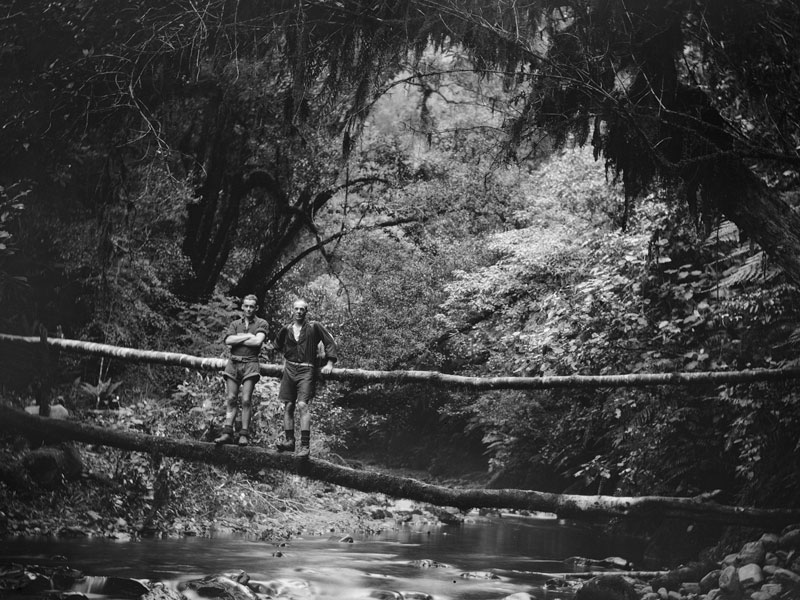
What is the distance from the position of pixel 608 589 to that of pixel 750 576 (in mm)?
1753

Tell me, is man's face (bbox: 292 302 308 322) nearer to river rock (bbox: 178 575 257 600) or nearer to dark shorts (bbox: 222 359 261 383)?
dark shorts (bbox: 222 359 261 383)

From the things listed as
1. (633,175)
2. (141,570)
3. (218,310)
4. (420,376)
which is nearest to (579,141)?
(633,175)

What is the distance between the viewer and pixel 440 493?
7.23m

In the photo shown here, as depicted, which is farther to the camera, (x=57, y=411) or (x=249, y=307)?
(x=57, y=411)

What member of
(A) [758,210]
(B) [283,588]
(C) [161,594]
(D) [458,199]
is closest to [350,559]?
(B) [283,588]

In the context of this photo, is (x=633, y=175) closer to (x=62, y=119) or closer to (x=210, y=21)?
(x=210, y=21)

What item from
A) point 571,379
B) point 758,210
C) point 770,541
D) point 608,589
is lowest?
point 608,589

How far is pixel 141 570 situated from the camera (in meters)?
10.8

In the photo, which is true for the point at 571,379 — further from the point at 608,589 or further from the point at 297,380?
the point at 608,589

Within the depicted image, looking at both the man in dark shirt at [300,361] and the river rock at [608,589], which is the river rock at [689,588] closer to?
the river rock at [608,589]

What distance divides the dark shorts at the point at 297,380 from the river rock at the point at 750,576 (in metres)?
5.46

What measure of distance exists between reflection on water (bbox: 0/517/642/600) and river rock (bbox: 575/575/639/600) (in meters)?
0.76

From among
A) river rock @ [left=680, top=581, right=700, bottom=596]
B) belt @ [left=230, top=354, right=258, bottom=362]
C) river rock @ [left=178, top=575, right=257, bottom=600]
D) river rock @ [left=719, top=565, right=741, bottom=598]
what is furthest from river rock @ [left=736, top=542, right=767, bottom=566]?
belt @ [left=230, top=354, right=258, bottom=362]

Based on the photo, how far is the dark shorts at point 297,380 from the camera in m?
8.63
